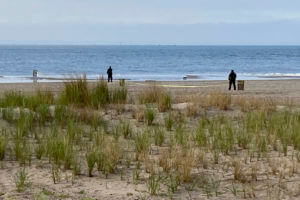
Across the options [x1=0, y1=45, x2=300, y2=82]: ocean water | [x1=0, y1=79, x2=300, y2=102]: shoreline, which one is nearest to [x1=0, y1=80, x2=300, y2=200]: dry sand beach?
[x1=0, y1=45, x2=300, y2=82]: ocean water

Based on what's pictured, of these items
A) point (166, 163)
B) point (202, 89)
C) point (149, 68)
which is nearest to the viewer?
point (166, 163)

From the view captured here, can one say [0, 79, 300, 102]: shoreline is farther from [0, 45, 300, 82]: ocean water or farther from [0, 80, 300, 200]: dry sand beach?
[0, 80, 300, 200]: dry sand beach

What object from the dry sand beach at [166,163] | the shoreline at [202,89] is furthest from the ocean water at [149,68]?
the dry sand beach at [166,163]

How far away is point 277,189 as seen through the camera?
251 inches

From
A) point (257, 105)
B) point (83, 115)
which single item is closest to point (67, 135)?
point (83, 115)

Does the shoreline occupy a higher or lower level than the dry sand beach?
lower

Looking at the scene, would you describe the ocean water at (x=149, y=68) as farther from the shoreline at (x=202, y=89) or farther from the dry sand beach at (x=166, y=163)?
the dry sand beach at (x=166, y=163)

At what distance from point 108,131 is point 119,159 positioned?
240 cm

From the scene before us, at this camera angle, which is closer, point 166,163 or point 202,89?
point 166,163

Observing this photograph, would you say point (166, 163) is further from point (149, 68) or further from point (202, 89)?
point (149, 68)

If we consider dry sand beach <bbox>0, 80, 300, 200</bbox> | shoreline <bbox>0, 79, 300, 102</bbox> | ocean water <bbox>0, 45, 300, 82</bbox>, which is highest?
dry sand beach <bbox>0, 80, 300, 200</bbox>

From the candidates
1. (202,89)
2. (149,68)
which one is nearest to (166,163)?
(202,89)

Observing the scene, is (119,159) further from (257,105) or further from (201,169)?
(257,105)

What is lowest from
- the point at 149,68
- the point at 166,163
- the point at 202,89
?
the point at 149,68
